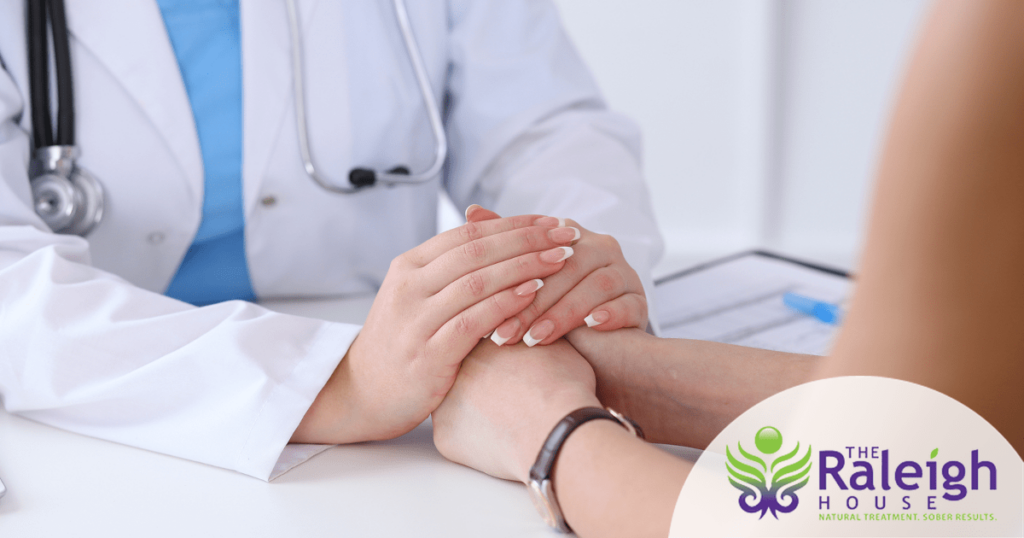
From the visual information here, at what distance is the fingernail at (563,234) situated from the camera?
594 mm

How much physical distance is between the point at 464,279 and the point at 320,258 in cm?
46

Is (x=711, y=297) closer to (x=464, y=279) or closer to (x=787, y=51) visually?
(x=464, y=279)

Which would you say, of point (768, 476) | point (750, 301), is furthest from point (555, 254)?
point (750, 301)

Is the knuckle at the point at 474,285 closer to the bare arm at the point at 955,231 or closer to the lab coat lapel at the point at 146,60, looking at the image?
the bare arm at the point at 955,231

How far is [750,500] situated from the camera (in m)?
0.39

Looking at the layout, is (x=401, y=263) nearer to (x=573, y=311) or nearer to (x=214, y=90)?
(x=573, y=311)

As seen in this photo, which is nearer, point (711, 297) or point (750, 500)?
point (750, 500)

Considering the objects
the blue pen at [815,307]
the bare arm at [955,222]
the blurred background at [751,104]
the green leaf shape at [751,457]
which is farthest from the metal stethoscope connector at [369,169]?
the blurred background at [751,104]

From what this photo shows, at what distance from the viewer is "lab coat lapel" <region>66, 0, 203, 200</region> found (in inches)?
31.9

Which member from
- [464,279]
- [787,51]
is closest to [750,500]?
[464,279]

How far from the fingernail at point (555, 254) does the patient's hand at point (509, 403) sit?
0.22ft

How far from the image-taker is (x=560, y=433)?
18.1 inches

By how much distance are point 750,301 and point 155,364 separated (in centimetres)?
62

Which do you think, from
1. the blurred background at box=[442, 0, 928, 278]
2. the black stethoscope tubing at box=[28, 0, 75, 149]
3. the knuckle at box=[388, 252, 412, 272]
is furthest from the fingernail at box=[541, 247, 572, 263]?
the blurred background at box=[442, 0, 928, 278]
